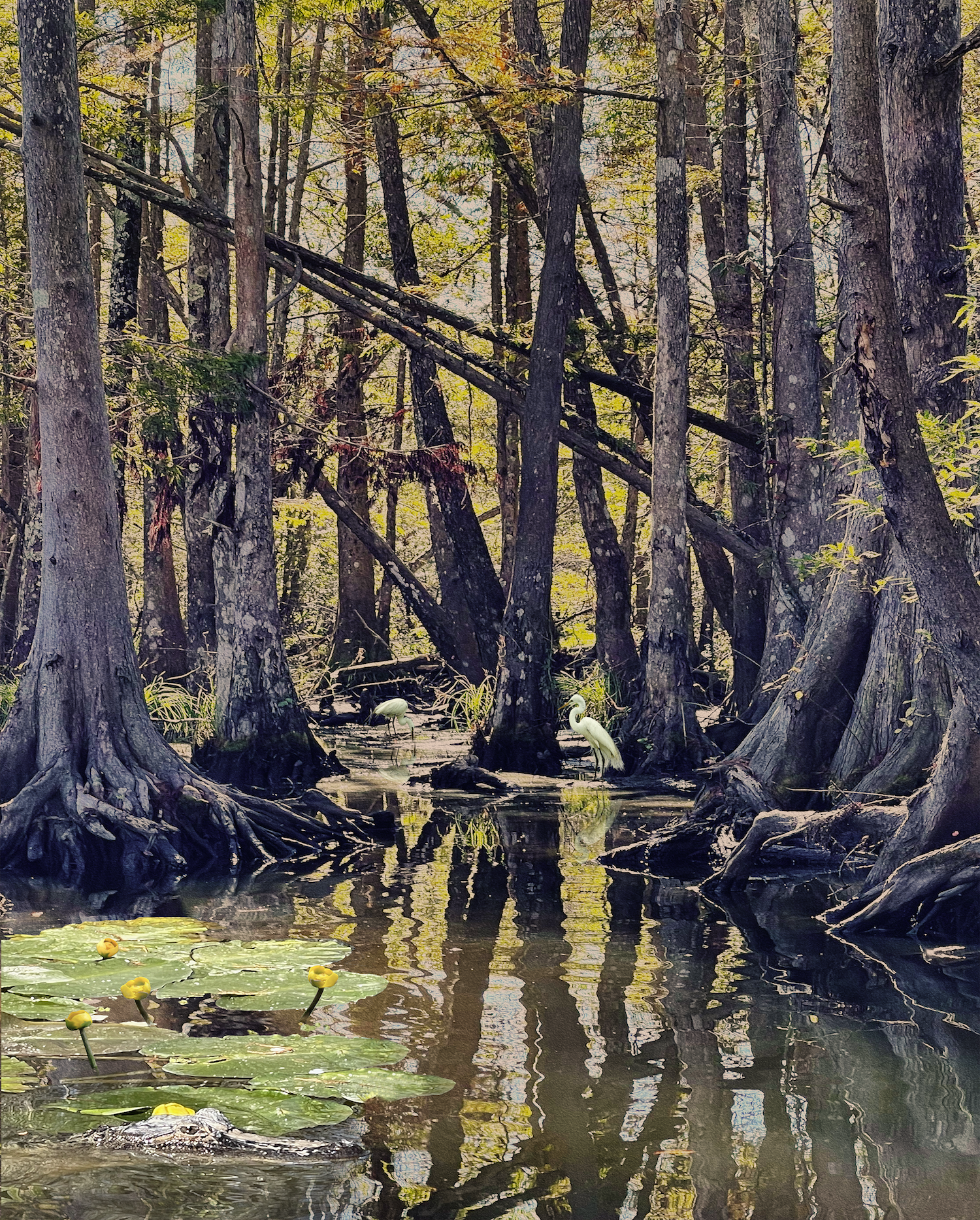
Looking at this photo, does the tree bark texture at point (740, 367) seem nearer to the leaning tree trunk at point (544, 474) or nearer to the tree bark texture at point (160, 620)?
the leaning tree trunk at point (544, 474)

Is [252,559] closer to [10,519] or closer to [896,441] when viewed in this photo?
[896,441]

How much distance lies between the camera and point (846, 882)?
31.6 ft

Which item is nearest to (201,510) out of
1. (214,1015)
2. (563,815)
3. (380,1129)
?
(563,815)

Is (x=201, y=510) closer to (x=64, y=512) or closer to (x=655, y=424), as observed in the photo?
(x=655, y=424)

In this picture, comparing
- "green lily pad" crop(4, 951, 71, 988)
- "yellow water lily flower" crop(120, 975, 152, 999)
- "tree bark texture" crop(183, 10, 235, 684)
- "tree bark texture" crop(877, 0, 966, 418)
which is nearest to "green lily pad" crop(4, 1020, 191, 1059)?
"green lily pad" crop(4, 951, 71, 988)

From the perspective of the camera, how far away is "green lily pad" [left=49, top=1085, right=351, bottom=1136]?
430 cm

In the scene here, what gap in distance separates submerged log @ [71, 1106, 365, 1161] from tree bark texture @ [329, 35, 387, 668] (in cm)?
1675

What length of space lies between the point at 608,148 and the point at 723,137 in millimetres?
2519

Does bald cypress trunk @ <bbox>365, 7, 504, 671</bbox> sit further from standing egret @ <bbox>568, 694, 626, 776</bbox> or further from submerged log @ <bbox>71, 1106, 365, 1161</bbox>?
submerged log @ <bbox>71, 1106, 365, 1161</bbox>

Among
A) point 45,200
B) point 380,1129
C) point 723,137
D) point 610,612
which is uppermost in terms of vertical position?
point 723,137

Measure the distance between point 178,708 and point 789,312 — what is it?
904 centimetres

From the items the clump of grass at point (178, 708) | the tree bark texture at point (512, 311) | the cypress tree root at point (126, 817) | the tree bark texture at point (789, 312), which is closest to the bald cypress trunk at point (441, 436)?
the tree bark texture at point (512, 311)

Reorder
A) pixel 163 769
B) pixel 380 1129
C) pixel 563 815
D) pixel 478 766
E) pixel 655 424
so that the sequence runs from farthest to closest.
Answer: pixel 655 424 < pixel 478 766 < pixel 563 815 < pixel 163 769 < pixel 380 1129

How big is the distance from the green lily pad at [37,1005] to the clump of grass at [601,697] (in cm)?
1257
